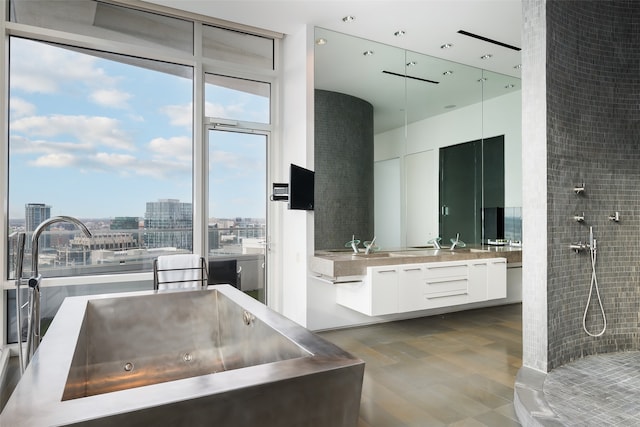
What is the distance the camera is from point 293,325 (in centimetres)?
182

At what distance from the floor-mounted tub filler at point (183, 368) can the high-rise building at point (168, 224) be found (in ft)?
5.87

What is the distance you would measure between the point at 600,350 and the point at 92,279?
4.49 metres

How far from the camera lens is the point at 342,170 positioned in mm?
4555

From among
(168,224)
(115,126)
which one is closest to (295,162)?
(168,224)

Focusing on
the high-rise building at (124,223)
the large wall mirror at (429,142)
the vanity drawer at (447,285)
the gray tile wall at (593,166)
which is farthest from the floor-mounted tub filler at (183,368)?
the vanity drawer at (447,285)

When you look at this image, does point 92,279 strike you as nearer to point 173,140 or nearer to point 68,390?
point 173,140

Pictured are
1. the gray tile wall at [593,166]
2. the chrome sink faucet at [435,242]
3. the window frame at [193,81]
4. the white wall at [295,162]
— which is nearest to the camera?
the gray tile wall at [593,166]

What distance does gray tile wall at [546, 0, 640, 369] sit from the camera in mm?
3105

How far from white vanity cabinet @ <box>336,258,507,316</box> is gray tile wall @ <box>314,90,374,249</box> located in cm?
64

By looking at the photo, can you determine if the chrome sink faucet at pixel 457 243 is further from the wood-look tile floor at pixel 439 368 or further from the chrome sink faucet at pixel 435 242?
the wood-look tile floor at pixel 439 368

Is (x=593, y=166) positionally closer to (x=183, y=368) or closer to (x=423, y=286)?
(x=423, y=286)

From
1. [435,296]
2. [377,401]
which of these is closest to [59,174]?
[377,401]

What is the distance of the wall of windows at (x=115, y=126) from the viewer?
365 cm

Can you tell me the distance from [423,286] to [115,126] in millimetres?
3444
